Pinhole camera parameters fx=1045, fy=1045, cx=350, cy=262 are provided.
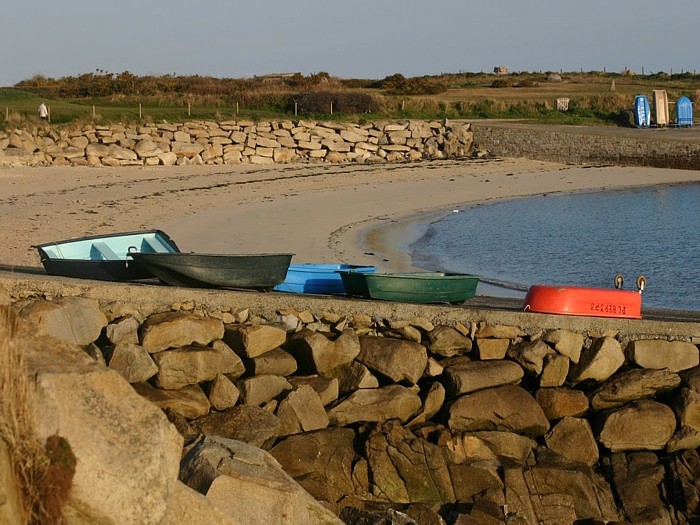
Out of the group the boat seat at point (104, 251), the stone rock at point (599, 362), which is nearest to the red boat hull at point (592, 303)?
the stone rock at point (599, 362)

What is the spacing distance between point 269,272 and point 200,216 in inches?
409

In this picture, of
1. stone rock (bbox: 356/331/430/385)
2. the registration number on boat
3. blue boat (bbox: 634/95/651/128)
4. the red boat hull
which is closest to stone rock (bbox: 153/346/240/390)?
stone rock (bbox: 356/331/430/385)

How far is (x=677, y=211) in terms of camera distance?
85.3 feet

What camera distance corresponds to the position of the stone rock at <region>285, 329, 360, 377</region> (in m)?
9.06

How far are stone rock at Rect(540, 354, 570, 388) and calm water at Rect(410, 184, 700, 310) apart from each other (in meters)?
5.67

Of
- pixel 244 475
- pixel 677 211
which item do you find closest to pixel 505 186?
pixel 677 211

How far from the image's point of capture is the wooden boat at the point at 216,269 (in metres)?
10.4

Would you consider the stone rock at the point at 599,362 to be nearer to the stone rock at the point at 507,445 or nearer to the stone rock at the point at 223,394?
the stone rock at the point at 507,445

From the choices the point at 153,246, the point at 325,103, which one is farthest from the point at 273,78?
the point at 153,246

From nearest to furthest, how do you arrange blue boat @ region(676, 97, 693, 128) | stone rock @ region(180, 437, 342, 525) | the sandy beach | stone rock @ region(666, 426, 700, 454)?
stone rock @ region(180, 437, 342, 525) → stone rock @ region(666, 426, 700, 454) → the sandy beach → blue boat @ region(676, 97, 693, 128)

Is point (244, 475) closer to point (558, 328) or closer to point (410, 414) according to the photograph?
point (410, 414)

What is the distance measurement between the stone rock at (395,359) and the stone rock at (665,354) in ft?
6.32

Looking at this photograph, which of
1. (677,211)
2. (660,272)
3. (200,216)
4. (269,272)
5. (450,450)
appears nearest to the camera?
(450,450)

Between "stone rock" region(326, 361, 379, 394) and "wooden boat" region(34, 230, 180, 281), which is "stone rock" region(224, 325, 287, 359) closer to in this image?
"stone rock" region(326, 361, 379, 394)
